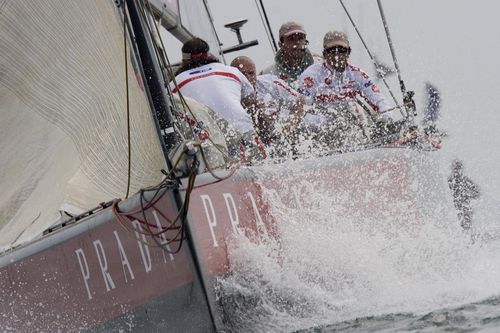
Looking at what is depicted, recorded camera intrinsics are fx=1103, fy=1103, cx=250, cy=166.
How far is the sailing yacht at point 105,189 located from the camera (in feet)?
12.1

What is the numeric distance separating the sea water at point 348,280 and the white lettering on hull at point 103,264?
450mm

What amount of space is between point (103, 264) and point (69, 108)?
588mm

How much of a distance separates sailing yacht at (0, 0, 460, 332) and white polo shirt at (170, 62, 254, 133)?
601 mm

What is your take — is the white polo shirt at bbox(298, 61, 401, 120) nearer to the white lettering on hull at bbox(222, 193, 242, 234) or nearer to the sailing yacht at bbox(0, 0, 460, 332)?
the sailing yacht at bbox(0, 0, 460, 332)

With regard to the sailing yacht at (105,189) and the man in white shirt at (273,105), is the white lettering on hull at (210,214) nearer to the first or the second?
the sailing yacht at (105,189)

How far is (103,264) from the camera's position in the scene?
3.95 m

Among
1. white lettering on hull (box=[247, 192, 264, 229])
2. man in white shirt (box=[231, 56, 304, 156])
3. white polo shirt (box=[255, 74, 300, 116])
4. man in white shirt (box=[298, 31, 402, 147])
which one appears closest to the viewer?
white lettering on hull (box=[247, 192, 264, 229])

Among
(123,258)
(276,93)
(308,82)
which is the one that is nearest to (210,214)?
(123,258)

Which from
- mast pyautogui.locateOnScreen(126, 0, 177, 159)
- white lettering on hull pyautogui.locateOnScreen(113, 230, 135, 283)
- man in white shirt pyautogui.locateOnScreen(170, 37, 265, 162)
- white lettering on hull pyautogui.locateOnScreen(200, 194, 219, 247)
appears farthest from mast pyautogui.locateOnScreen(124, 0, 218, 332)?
man in white shirt pyautogui.locateOnScreen(170, 37, 265, 162)

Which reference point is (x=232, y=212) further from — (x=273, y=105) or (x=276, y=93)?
(x=276, y=93)

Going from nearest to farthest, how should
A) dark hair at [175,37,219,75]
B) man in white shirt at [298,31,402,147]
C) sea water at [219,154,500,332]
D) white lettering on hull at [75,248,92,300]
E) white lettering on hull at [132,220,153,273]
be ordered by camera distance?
sea water at [219,154,500,332], white lettering on hull at [132,220,153,273], white lettering on hull at [75,248,92,300], dark hair at [175,37,219,75], man in white shirt at [298,31,402,147]

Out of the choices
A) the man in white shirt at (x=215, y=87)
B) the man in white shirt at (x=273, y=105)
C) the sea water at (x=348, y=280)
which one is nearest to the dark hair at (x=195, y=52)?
the man in white shirt at (x=215, y=87)

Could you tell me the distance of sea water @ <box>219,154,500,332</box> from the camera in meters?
3.60

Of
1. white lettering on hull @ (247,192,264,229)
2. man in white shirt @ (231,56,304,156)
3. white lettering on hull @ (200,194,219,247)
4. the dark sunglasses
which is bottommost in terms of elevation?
white lettering on hull @ (247,192,264,229)
